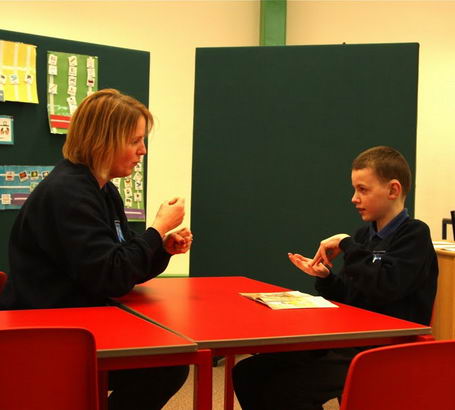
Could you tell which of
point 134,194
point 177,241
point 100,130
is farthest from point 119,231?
point 134,194

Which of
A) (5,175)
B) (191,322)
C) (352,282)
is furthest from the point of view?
(5,175)

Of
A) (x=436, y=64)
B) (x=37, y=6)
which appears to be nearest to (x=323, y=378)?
(x=37, y=6)

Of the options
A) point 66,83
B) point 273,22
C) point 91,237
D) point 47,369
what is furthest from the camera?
point 273,22

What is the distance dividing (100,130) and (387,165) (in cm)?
106

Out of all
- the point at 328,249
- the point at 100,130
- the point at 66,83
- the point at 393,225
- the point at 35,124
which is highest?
the point at 66,83

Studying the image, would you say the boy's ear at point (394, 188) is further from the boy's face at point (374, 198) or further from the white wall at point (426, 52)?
the white wall at point (426, 52)

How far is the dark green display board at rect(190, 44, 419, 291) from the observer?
3.72 m

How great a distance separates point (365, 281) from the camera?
7.01 ft

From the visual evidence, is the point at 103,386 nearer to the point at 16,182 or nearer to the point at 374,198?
the point at 374,198

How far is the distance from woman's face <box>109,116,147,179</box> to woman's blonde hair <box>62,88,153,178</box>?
0.02 meters

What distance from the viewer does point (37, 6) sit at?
4.80 meters

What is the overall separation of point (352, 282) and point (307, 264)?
18 centimetres

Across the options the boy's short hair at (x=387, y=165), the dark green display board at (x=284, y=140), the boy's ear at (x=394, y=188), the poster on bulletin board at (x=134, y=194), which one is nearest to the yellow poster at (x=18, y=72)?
the poster on bulletin board at (x=134, y=194)

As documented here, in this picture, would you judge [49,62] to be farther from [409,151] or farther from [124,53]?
[409,151]
